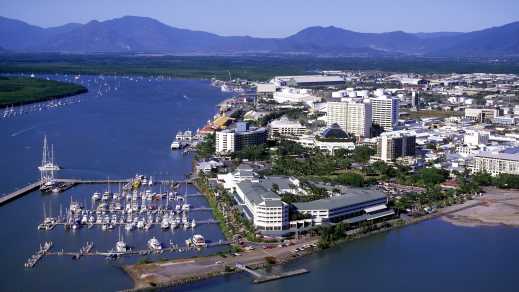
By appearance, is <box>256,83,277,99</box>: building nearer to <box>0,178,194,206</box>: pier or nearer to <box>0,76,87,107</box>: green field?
<box>0,76,87,107</box>: green field

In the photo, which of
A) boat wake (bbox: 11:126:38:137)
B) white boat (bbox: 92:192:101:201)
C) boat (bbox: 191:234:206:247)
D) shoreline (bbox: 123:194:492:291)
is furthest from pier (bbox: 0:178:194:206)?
boat wake (bbox: 11:126:38:137)

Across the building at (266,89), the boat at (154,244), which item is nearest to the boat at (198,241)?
the boat at (154,244)

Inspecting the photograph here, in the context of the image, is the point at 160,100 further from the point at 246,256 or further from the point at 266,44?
the point at 266,44

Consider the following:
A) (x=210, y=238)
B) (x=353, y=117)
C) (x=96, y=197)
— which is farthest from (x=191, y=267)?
(x=353, y=117)

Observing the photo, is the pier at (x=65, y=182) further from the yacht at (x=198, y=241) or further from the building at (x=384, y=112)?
the building at (x=384, y=112)

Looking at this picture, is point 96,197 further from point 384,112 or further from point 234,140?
point 384,112

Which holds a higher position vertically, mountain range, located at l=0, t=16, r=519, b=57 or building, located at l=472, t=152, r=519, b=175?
mountain range, located at l=0, t=16, r=519, b=57
